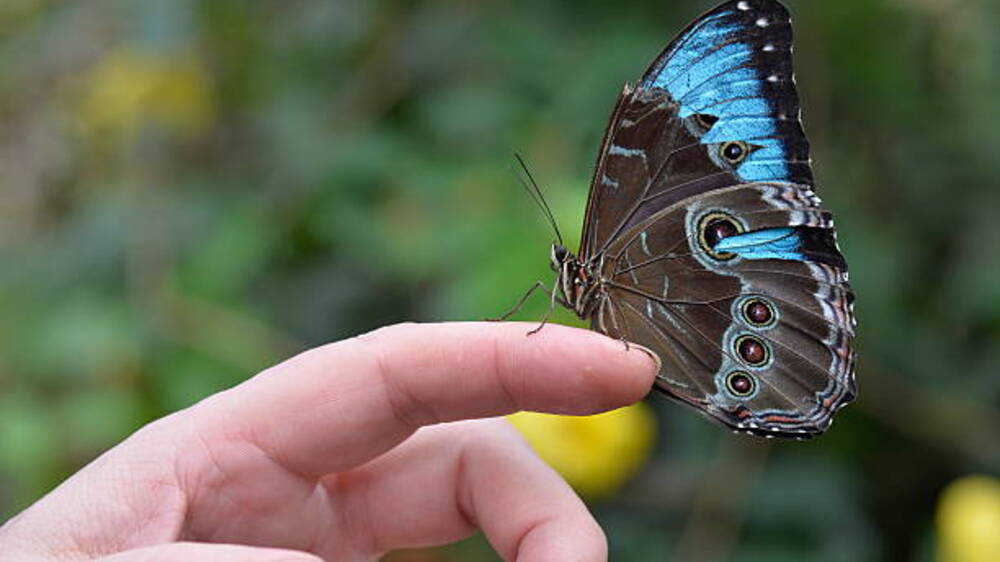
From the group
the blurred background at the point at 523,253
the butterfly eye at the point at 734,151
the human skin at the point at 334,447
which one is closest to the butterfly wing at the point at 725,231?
the butterfly eye at the point at 734,151

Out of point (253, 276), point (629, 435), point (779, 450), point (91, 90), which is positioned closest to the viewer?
point (629, 435)

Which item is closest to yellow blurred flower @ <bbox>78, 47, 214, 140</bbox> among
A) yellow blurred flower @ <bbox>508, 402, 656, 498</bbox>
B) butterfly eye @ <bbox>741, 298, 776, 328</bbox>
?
yellow blurred flower @ <bbox>508, 402, 656, 498</bbox>

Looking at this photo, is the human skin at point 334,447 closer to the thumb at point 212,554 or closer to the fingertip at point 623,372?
the fingertip at point 623,372

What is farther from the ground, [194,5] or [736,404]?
[194,5]

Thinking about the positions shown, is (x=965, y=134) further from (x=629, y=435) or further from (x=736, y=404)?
(x=736, y=404)

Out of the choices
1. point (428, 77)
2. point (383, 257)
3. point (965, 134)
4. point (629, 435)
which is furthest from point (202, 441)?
point (965, 134)

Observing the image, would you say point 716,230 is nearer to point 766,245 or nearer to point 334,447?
point 766,245

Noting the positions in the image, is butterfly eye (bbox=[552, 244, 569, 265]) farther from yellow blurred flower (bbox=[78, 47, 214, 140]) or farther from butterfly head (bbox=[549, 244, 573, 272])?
yellow blurred flower (bbox=[78, 47, 214, 140])
